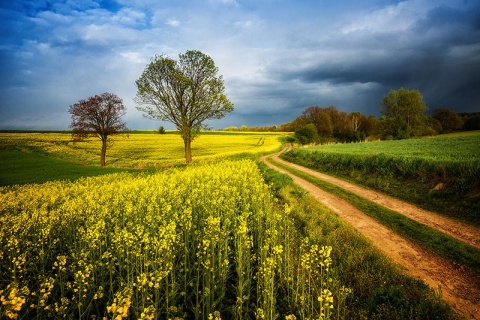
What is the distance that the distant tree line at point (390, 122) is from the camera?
6203 cm

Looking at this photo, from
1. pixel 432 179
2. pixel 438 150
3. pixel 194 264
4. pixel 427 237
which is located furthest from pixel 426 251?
pixel 438 150

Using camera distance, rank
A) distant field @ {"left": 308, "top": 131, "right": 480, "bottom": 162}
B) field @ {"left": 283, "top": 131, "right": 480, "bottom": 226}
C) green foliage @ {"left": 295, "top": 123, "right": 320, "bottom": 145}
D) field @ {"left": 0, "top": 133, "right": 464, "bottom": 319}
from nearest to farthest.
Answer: field @ {"left": 0, "top": 133, "right": 464, "bottom": 319} → field @ {"left": 283, "top": 131, "right": 480, "bottom": 226} → distant field @ {"left": 308, "top": 131, "right": 480, "bottom": 162} → green foliage @ {"left": 295, "top": 123, "right": 320, "bottom": 145}

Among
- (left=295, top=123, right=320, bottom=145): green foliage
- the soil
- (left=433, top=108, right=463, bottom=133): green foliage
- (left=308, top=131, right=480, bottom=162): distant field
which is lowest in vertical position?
the soil

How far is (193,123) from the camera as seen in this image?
1219 inches

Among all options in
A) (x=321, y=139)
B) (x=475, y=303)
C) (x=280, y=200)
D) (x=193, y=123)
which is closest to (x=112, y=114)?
(x=193, y=123)

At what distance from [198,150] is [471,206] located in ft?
154

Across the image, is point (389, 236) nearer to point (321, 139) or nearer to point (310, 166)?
point (310, 166)

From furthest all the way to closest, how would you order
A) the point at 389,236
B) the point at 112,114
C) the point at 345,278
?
the point at 112,114
the point at 389,236
the point at 345,278

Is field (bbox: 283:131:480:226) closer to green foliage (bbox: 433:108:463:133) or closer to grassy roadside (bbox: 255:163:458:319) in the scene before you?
grassy roadside (bbox: 255:163:458:319)

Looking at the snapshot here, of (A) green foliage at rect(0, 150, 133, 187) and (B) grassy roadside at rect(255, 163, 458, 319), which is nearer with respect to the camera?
(B) grassy roadside at rect(255, 163, 458, 319)

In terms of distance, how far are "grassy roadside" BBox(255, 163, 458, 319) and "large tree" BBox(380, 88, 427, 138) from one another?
64677mm

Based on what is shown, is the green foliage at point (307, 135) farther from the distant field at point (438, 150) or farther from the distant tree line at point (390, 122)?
the distant field at point (438, 150)

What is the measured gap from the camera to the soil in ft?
15.9

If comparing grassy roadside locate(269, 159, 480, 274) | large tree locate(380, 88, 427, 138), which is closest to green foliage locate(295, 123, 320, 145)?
large tree locate(380, 88, 427, 138)
